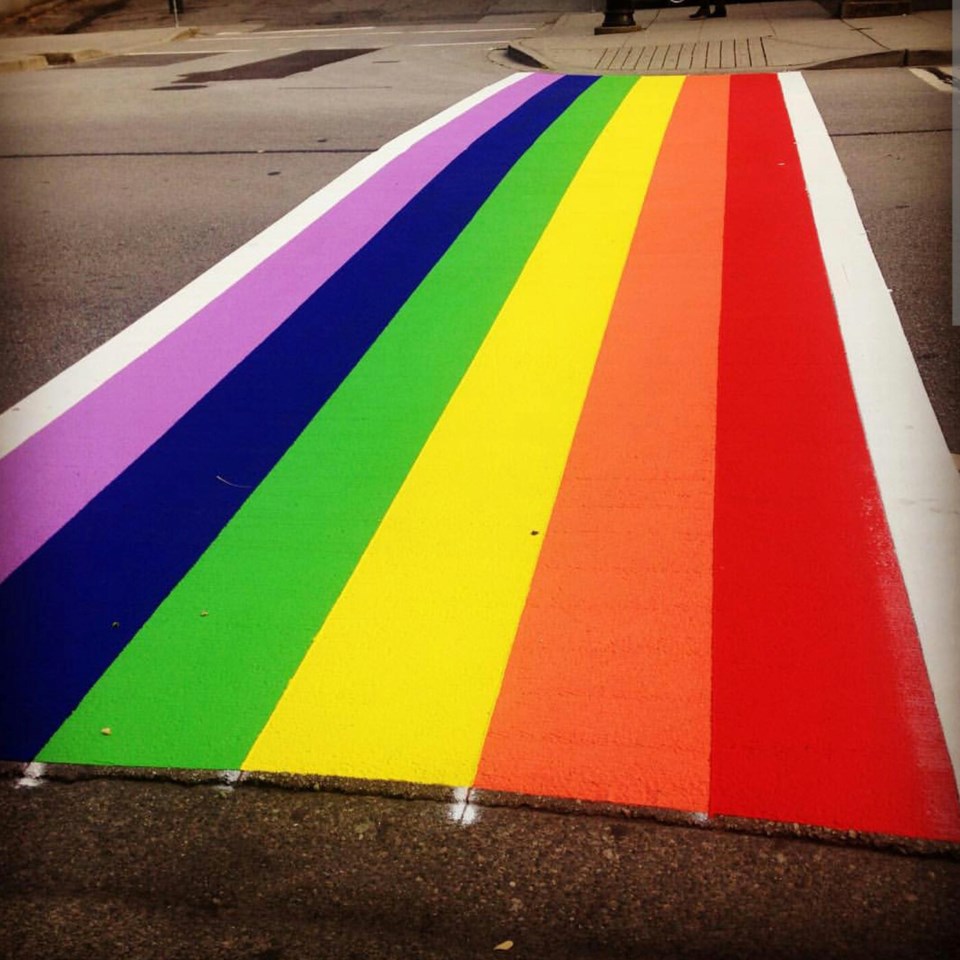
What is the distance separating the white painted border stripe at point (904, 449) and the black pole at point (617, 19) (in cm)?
1095

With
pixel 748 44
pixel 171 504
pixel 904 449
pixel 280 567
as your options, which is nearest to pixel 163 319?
pixel 171 504

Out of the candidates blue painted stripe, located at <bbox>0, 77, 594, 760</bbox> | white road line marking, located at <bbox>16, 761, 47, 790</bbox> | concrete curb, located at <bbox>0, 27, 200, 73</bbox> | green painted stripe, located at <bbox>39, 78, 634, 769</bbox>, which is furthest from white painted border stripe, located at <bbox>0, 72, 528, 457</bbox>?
concrete curb, located at <bbox>0, 27, 200, 73</bbox>

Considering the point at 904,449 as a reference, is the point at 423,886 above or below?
below

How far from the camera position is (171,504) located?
170 inches

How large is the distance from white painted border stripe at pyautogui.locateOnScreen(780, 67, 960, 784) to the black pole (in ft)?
35.9

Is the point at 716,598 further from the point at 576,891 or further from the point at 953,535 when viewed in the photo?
the point at 576,891

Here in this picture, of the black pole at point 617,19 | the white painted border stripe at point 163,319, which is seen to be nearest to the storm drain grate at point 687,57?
the black pole at point 617,19

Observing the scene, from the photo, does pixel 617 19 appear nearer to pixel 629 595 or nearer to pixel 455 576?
pixel 455 576

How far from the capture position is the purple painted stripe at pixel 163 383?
443cm

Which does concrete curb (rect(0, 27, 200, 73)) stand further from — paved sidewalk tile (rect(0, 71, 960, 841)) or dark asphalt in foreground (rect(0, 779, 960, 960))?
dark asphalt in foreground (rect(0, 779, 960, 960))

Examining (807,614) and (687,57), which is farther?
(687,57)

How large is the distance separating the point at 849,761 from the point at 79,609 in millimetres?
2209

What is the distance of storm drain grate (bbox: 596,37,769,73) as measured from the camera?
1324 centimetres

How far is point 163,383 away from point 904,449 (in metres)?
3.13
